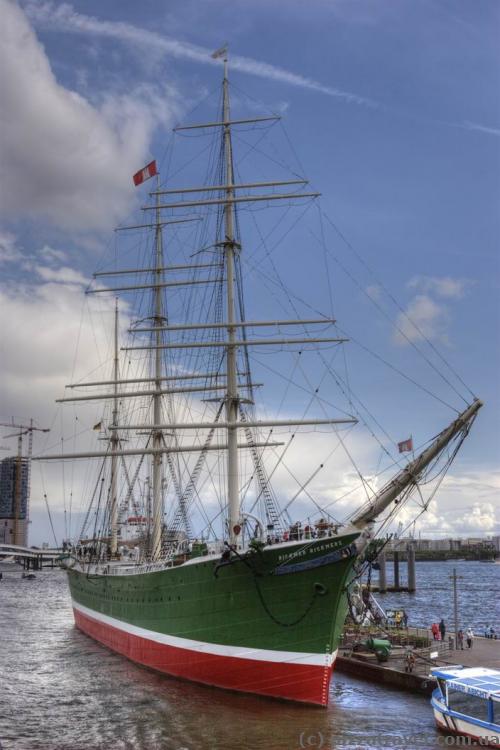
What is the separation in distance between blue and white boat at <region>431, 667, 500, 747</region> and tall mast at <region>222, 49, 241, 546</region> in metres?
9.28

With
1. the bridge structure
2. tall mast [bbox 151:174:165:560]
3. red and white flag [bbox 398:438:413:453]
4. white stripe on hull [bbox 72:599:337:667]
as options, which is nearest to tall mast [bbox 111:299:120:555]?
tall mast [bbox 151:174:165:560]

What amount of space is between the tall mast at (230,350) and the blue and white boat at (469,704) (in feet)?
30.4

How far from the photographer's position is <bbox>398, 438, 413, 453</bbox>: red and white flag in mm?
22797

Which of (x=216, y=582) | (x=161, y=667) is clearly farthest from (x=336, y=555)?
(x=161, y=667)

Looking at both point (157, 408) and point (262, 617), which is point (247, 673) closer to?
point (262, 617)

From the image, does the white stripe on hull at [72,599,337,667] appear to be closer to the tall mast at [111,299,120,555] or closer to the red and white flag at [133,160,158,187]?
the tall mast at [111,299,120,555]

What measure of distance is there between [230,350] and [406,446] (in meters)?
10.8

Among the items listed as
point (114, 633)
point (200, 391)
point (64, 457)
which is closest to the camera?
point (114, 633)

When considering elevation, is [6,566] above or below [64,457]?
below

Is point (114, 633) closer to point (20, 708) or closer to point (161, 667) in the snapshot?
point (161, 667)

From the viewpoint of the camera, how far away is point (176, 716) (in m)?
22.3

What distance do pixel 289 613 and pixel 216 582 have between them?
295cm

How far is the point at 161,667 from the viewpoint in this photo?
93.2 feet

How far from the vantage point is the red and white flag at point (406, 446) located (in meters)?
22.8
